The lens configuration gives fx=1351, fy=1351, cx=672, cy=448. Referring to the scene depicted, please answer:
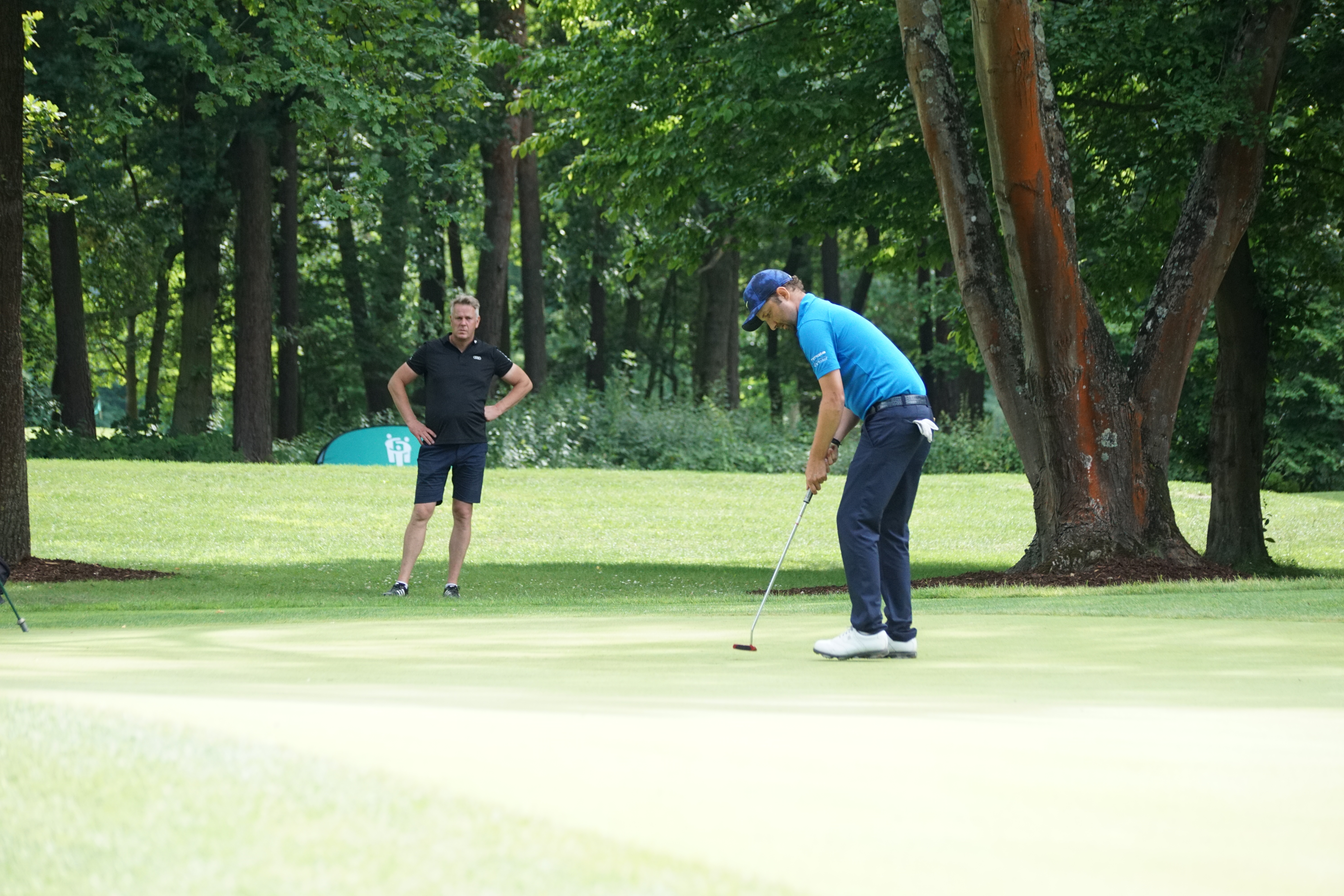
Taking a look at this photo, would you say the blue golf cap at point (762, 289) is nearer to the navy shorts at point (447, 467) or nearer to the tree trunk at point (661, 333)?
the navy shorts at point (447, 467)

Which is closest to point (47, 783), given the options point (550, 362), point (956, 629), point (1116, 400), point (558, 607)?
point (956, 629)

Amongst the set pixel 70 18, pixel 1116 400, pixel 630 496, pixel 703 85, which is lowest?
pixel 630 496

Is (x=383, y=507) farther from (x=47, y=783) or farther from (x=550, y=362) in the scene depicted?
(x=550, y=362)

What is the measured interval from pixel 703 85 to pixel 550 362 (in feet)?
144

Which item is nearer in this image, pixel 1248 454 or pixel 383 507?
pixel 1248 454

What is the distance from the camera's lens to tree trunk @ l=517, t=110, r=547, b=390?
37.1 metres

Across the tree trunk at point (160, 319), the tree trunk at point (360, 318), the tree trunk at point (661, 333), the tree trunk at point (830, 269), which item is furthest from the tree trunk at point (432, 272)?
the tree trunk at point (830, 269)

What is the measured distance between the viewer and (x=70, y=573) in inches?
528

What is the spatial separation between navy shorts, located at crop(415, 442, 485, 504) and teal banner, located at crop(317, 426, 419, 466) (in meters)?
20.6

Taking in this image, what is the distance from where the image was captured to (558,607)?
1102 cm

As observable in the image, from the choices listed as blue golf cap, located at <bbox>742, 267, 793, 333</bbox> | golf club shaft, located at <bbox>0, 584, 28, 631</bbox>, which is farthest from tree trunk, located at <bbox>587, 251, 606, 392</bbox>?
blue golf cap, located at <bbox>742, 267, 793, 333</bbox>

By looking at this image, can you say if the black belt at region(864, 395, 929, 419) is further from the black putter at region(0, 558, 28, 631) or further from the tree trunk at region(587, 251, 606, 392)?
the tree trunk at region(587, 251, 606, 392)

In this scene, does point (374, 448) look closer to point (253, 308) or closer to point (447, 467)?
point (253, 308)

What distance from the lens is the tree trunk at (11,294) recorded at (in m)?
13.2
